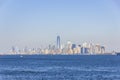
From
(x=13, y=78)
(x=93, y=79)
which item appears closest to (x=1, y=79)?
(x=13, y=78)

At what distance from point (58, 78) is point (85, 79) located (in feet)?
16.7

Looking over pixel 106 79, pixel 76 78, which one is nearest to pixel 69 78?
pixel 76 78

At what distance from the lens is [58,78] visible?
89.2 metres

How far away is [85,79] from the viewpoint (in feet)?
289

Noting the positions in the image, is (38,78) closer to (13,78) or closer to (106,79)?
(13,78)

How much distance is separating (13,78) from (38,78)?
461 centimetres

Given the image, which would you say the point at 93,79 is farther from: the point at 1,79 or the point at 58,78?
the point at 1,79

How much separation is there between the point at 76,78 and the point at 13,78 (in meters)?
11.7

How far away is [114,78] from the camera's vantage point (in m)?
89.3

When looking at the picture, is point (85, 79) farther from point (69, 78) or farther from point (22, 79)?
point (22, 79)

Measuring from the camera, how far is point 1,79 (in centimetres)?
8544

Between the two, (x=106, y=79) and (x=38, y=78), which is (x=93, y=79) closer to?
(x=106, y=79)

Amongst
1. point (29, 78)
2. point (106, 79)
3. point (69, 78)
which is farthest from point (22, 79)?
point (106, 79)

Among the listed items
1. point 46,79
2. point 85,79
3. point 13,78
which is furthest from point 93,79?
point 13,78
